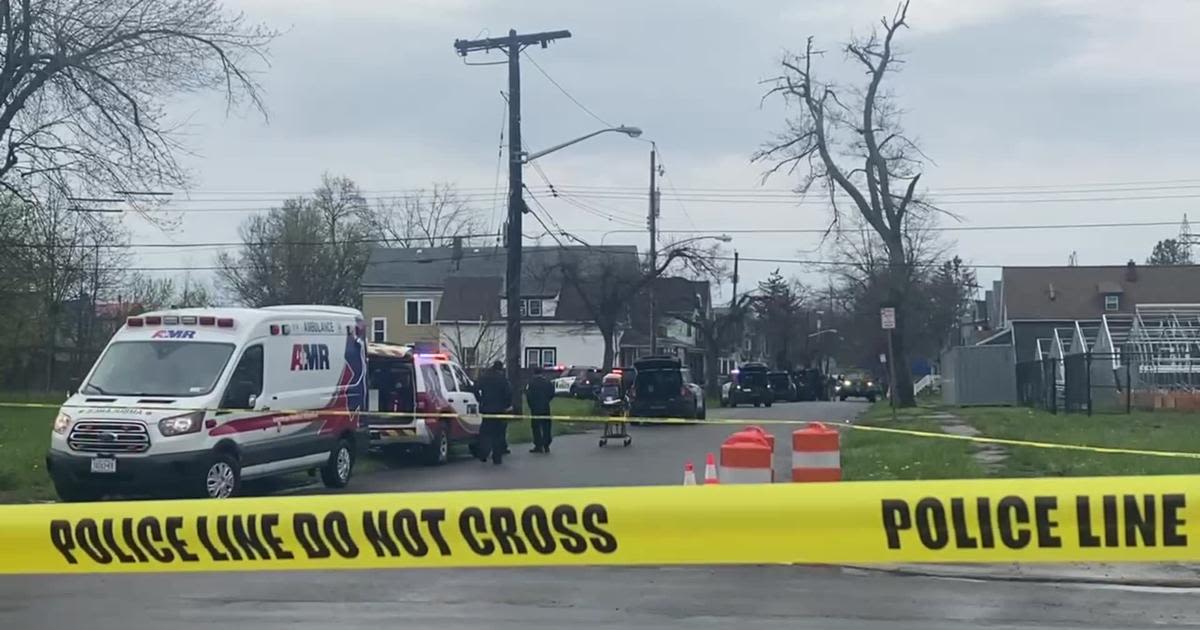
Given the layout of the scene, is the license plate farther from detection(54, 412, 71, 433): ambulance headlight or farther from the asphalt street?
the asphalt street

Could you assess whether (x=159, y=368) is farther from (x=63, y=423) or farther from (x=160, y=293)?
(x=160, y=293)

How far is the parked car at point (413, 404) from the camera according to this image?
21188mm

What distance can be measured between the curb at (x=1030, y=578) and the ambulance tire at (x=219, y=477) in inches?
295

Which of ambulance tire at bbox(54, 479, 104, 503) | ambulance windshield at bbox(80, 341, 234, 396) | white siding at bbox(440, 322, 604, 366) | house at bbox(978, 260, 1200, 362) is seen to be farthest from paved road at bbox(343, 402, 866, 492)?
white siding at bbox(440, 322, 604, 366)

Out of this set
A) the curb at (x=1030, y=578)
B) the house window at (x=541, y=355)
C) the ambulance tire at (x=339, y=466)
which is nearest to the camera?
the curb at (x=1030, y=578)

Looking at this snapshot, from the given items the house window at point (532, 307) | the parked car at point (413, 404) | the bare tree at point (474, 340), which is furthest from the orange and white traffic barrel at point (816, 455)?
the house window at point (532, 307)

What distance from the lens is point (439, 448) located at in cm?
2197

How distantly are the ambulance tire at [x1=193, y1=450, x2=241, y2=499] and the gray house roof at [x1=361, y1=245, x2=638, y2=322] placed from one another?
67376mm

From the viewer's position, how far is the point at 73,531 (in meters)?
6.35

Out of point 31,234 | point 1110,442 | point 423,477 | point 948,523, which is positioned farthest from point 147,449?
point 31,234

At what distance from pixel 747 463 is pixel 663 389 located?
947 inches

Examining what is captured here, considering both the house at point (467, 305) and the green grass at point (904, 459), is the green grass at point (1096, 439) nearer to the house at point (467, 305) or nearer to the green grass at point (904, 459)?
the green grass at point (904, 459)

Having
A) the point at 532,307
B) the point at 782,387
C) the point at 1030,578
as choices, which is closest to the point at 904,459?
the point at 1030,578

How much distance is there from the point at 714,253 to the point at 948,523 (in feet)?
177
